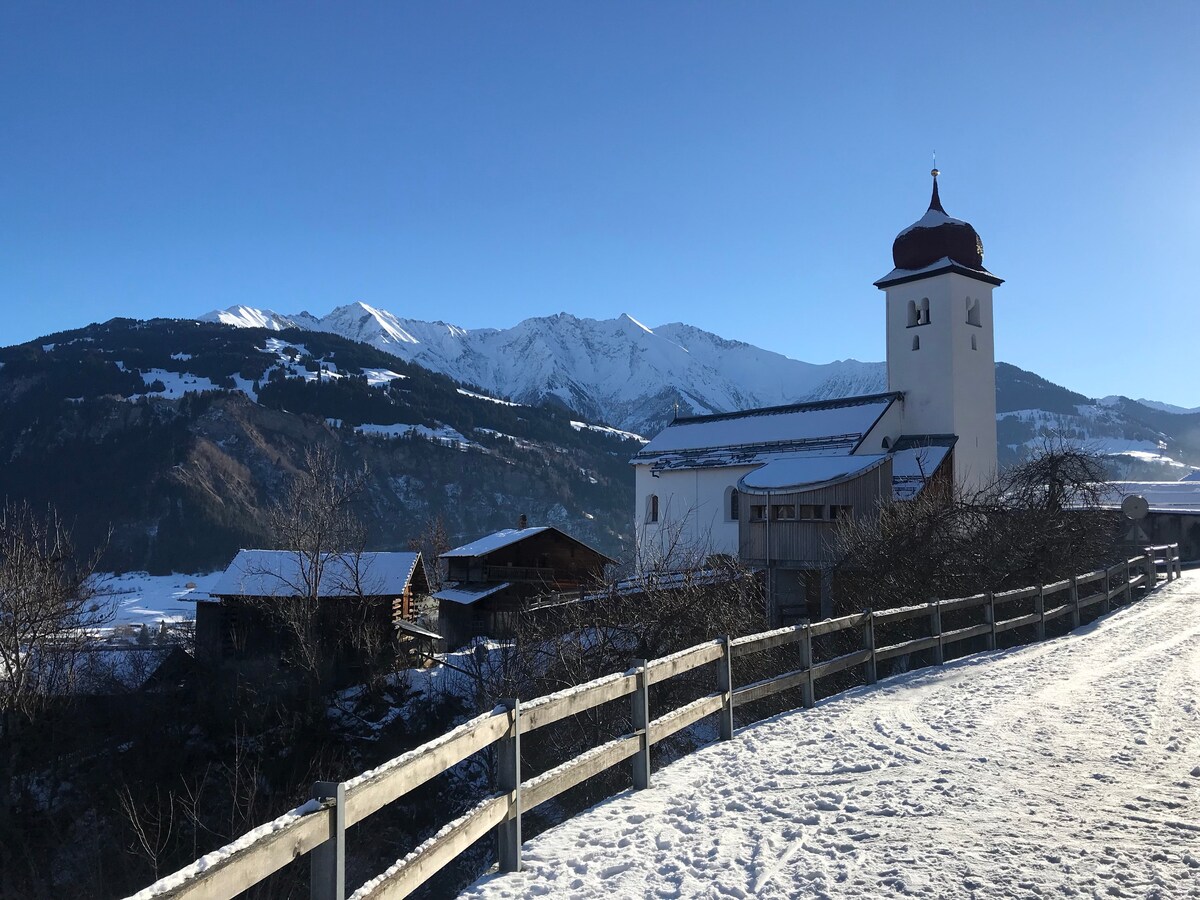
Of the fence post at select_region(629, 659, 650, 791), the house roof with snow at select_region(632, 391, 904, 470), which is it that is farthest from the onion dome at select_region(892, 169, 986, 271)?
the fence post at select_region(629, 659, 650, 791)

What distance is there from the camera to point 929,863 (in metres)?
5.80

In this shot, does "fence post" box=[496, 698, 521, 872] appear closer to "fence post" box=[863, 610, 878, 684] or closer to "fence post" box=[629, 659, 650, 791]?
"fence post" box=[629, 659, 650, 791]

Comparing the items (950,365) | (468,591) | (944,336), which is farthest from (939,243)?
(468,591)

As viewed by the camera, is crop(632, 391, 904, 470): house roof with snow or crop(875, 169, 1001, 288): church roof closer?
crop(632, 391, 904, 470): house roof with snow

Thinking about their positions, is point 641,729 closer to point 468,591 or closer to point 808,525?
point 808,525

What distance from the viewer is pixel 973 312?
1697 inches

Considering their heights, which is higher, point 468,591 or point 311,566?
point 311,566

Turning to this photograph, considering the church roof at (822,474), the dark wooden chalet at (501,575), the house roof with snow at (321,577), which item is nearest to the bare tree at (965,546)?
the church roof at (822,474)

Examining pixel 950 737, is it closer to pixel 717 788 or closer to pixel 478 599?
pixel 717 788

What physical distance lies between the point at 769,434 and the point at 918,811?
122 feet

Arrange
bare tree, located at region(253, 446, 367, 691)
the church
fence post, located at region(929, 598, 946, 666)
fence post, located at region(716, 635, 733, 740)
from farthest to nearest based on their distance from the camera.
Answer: the church, bare tree, located at region(253, 446, 367, 691), fence post, located at region(929, 598, 946, 666), fence post, located at region(716, 635, 733, 740)

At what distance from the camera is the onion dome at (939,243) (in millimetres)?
42531

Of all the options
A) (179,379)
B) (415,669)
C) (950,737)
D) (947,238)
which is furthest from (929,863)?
(179,379)

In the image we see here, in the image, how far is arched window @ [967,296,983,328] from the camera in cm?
4284
